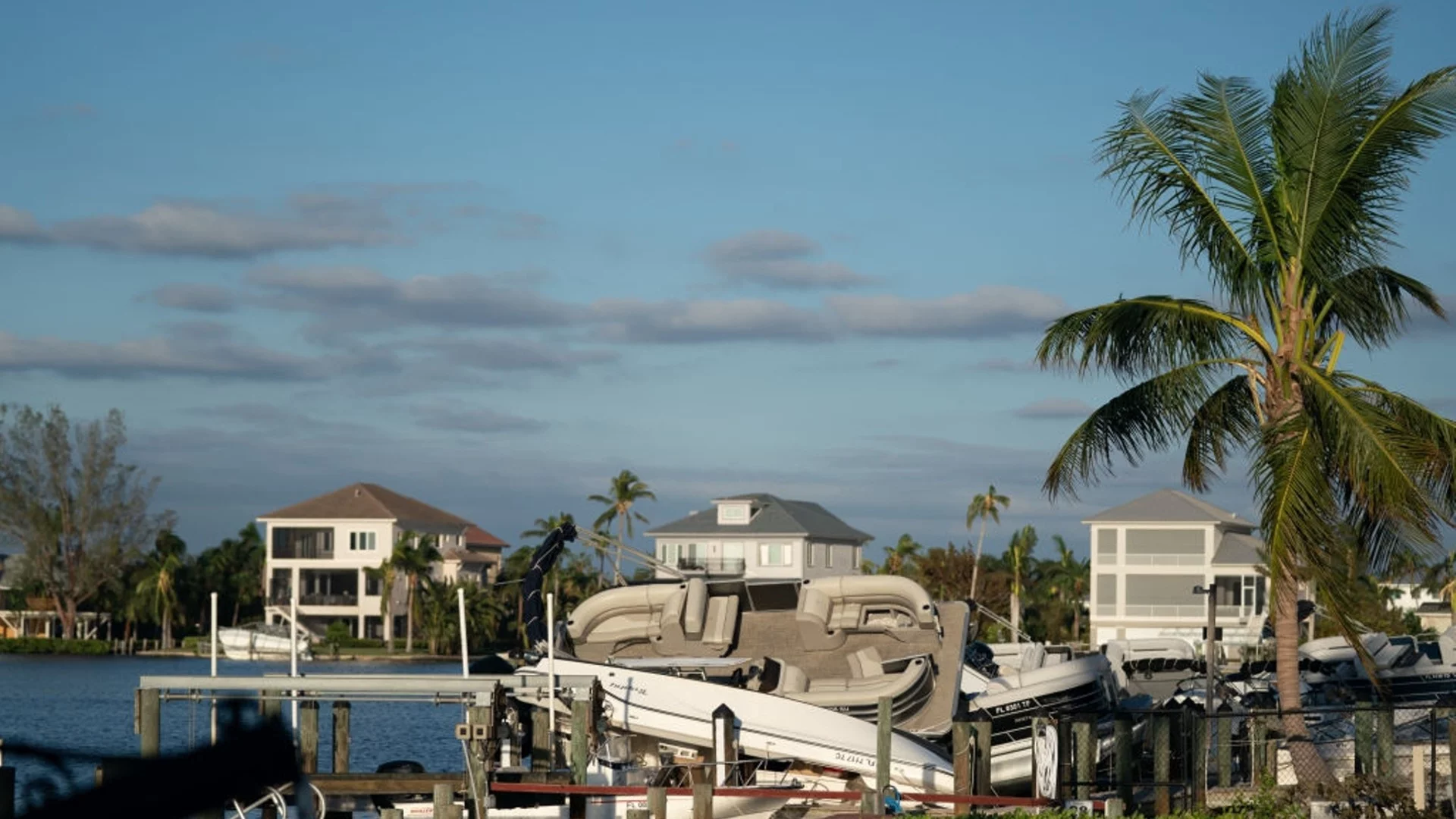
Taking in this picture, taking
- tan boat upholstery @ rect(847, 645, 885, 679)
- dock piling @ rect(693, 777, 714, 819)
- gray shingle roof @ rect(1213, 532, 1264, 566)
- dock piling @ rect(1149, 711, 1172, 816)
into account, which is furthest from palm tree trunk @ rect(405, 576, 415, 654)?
dock piling @ rect(1149, 711, 1172, 816)

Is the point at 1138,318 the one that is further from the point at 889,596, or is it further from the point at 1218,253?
the point at 889,596

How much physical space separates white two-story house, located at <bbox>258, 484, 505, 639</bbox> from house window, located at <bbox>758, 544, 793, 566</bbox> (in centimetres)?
2387

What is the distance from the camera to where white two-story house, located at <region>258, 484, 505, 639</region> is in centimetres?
11631

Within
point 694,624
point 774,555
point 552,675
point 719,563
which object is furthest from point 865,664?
point 719,563

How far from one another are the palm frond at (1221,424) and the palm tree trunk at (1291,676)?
7.01ft

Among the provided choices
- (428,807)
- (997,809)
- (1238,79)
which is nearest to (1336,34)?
(1238,79)

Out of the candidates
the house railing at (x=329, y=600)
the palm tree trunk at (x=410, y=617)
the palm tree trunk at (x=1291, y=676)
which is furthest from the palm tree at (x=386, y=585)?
the palm tree trunk at (x=1291, y=676)

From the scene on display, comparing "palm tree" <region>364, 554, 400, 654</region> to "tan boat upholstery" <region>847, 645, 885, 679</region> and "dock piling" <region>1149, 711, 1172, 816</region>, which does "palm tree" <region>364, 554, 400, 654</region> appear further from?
"dock piling" <region>1149, 711, 1172, 816</region>

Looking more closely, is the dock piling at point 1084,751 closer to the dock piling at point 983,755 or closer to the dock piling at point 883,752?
the dock piling at point 983,755

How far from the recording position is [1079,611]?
4828 inches

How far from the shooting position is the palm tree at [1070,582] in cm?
11739

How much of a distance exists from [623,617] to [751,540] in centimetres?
8230

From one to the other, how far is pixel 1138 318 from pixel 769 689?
782 cm

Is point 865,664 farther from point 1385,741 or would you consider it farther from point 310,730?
point 1385,741
